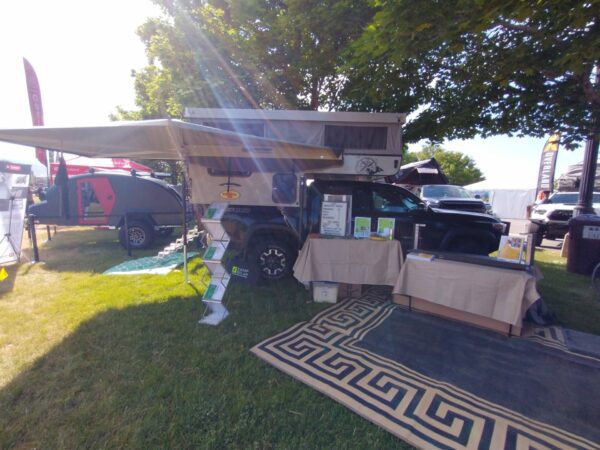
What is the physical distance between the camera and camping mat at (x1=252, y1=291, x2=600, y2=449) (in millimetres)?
1997

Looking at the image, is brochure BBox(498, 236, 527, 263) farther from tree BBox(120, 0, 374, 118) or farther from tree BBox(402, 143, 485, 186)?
tree BBox(402, 143, 485, 186)

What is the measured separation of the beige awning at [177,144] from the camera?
324 centimetres

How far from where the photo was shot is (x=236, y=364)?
264 cm

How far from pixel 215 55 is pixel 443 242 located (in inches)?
262

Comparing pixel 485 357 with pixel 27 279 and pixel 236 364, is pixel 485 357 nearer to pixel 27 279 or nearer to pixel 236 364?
pixel 236 364

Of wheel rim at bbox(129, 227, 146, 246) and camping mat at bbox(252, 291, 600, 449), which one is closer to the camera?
camping mat at bbox(252, 291, 600, 449)

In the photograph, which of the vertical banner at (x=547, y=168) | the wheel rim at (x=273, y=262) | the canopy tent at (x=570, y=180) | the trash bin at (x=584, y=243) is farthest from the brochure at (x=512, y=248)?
the canopy tent at (x=570, y=180)

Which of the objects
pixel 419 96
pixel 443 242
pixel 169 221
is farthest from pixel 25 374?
pixel 419 96

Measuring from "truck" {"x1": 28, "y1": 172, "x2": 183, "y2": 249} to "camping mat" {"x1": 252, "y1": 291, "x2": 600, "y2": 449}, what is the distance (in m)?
5.31

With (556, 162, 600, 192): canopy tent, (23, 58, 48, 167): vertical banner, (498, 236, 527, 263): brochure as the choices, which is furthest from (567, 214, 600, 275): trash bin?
(23, 58, 48, 167): vertical banner

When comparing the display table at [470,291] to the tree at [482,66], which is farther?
the tree at [482,66]

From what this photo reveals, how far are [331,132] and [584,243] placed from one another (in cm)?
560

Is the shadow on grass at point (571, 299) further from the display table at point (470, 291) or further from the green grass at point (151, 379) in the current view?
the green grass at point (151, 379)

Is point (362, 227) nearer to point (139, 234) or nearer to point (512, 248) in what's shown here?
point (512, 248)
